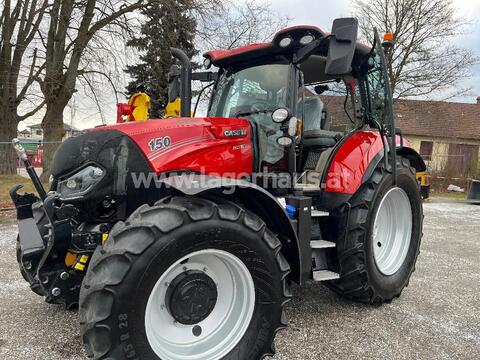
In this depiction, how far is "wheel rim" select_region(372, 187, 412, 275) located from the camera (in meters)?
4.23

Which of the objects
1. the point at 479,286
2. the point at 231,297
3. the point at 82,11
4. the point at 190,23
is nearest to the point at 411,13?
the point at 190,23

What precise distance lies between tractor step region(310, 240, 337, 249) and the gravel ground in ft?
2.18

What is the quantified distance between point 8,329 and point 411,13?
67.1 ft

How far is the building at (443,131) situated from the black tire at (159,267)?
57.4 ft

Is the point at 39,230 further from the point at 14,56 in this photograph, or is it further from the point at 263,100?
the point at 14,56

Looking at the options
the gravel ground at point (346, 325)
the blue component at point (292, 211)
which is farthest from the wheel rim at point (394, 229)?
the blue component at point (292, 211)

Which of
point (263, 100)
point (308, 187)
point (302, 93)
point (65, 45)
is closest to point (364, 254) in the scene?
point (308, 187)

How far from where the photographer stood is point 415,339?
10.6 ft

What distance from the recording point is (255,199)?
2893 mm

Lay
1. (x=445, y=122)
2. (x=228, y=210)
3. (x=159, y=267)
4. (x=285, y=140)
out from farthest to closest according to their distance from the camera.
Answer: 1. (x=445, y=122)
2. (x=285, y=140)
3. (x=228, y=210)
4. (x=159, y=267)

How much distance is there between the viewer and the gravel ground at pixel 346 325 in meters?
2.94

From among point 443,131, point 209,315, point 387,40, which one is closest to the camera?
point 209,315

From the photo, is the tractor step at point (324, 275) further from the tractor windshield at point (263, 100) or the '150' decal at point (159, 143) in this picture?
the '150' decal at point (159, 143)

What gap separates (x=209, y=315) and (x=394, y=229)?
2.60 metres
